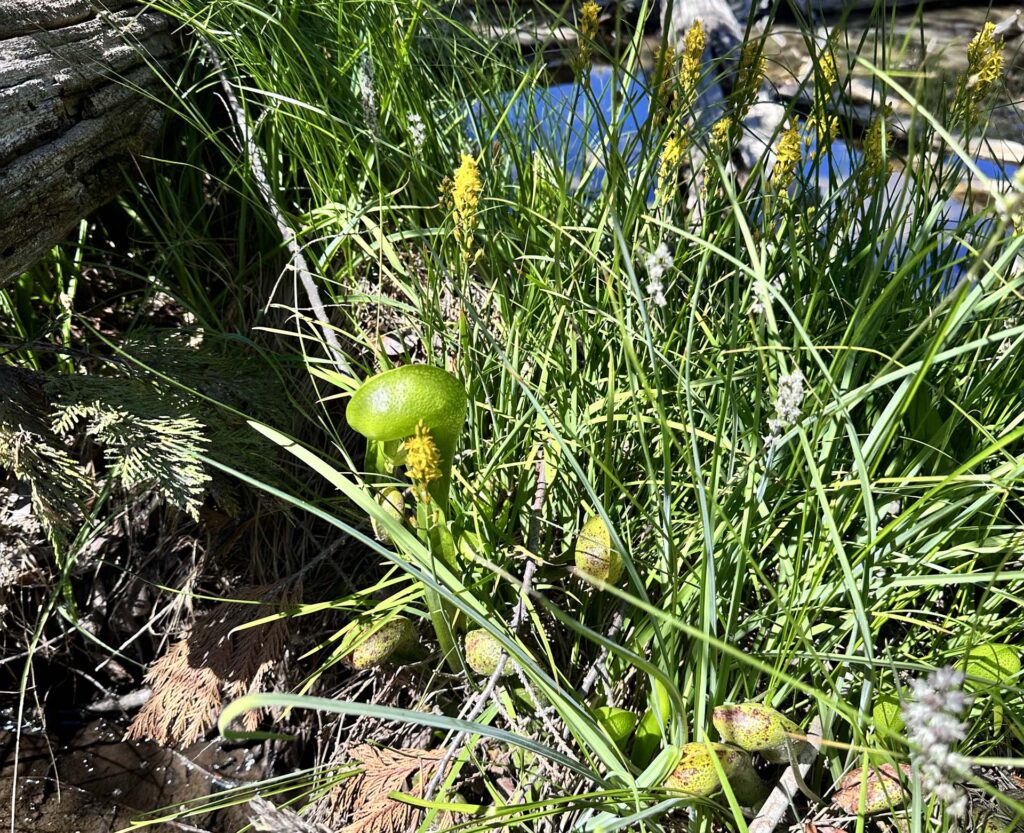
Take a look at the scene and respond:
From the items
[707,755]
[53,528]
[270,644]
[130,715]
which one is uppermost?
[53,528]

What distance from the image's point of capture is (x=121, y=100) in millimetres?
1523

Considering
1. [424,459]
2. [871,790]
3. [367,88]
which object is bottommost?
[871,790]

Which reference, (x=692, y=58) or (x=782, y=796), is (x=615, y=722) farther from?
(x=692, y=58)

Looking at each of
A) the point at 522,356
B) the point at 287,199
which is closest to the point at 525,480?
the point at 522,356

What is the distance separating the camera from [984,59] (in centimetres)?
109

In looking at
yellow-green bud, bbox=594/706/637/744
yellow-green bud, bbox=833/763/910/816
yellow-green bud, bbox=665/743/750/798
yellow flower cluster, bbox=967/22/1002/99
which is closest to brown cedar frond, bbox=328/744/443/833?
yellow-green bud, bbox=594/706/637/744

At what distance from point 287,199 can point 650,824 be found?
1.38 m

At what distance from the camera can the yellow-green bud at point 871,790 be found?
940mm

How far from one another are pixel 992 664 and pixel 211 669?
1.13m

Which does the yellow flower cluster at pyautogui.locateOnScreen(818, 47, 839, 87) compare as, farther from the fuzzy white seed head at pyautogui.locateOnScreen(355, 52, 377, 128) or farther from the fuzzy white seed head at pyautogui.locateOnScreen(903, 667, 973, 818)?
the fuzzy white seed head at pyautogui.locateOnScreen(903, 667, 973, 818)

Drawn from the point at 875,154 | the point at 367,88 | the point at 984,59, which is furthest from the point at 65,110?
the point at 984,59

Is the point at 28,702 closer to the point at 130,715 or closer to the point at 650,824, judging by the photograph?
the point at 130,715

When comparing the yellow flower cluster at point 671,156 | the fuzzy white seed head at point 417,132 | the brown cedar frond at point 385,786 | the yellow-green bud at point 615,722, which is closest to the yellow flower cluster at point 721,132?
the yellow flower cluster at point 671,156

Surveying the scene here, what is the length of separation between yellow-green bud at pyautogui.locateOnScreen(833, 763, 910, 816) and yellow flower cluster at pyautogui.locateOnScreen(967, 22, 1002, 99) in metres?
0.81
